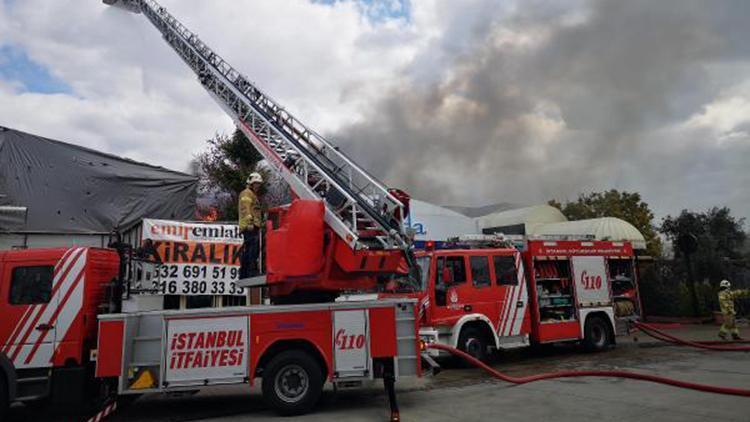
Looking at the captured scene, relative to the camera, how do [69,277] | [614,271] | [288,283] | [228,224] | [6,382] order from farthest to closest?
1. [228,224]
2. [614,271]
3. [288,283]
4. [69,277]
5. [6,382]

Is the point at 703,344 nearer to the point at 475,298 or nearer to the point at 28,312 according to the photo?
the point at 475,298

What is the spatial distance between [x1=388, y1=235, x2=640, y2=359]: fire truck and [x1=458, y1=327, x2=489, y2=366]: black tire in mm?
20

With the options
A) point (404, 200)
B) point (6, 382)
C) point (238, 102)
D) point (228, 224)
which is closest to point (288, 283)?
point (404, 200)

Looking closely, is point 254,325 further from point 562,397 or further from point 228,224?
point 228,224

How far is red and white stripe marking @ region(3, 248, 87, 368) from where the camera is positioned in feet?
22.6

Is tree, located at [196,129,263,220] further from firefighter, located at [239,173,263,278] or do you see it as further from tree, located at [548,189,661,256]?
tree, located at [548,189,661,256]

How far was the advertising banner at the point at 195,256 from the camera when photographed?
13477mm

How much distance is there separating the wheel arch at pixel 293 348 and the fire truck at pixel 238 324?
0.02 m

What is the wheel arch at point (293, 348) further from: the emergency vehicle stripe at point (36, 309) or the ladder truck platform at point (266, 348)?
the emergency vehicle stripe at point (36, 309)

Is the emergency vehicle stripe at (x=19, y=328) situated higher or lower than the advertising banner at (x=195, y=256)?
Result: lower

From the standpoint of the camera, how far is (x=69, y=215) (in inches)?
578

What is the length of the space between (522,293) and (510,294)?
15.8 inches

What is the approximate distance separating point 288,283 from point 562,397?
451cm

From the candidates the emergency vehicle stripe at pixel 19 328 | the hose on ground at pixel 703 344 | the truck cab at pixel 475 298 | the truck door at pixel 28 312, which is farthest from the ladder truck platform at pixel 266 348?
the hose on ground at pixel 703 344
